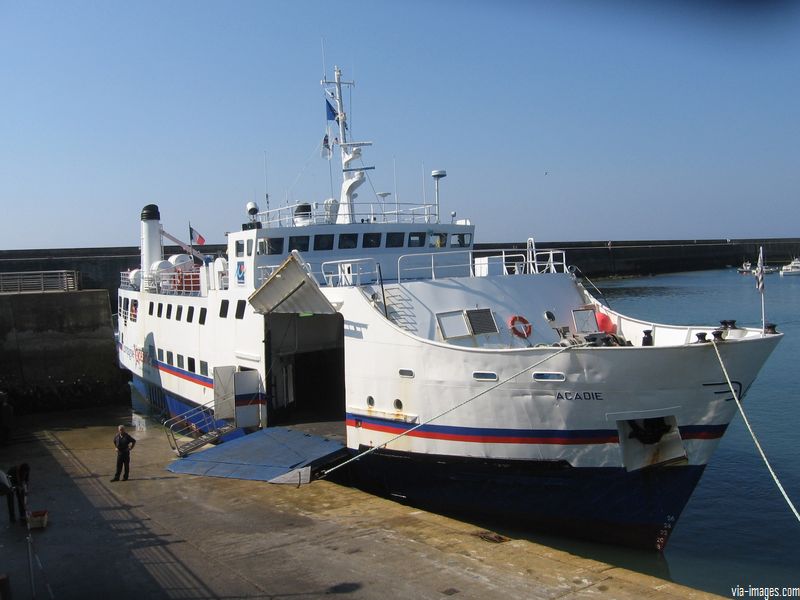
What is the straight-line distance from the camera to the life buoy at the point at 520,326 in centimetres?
1336

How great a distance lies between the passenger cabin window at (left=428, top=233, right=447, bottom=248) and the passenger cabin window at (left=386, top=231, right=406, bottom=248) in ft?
2.88

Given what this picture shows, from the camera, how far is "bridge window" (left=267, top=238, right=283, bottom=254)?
55.1 ft

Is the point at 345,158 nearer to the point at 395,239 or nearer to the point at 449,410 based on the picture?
the point at 395,239

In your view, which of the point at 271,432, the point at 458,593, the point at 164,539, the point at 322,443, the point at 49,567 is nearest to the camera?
the point at 458,593

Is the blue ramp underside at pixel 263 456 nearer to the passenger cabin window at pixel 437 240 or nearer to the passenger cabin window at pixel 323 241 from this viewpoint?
the passenger cabin window at pixel 323 241

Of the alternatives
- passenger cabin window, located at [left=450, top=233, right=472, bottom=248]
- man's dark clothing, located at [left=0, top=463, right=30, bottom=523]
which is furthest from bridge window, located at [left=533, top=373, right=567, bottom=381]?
man's dark clothing, located at [left=0, top=463, right=30, bottom=523]

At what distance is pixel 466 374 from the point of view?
11570 mm

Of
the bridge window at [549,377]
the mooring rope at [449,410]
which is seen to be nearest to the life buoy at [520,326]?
the mooring rope at [449,410]

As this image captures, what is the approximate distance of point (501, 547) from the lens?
10.1 meters

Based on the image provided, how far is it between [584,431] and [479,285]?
385 centimetres

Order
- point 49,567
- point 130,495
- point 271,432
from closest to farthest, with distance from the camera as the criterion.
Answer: point 49,567
point 130,495
point 271,432

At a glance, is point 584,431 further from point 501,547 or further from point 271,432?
point 271,432

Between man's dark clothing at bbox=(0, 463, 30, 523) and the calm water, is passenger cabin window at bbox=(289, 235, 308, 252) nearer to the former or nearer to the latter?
man's dark clothing at bbox=(0, 463, 30, 523)

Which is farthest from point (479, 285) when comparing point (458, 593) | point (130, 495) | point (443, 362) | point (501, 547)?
point (130, 495)
